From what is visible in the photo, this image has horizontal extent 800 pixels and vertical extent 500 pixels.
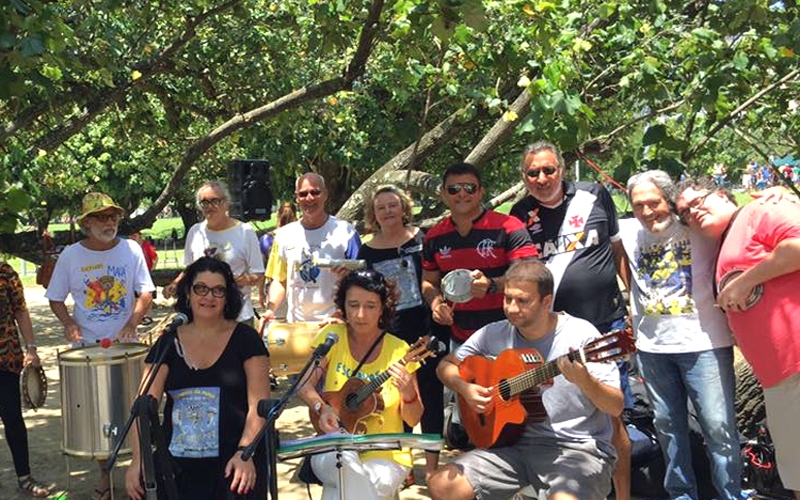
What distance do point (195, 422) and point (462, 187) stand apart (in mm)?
1765

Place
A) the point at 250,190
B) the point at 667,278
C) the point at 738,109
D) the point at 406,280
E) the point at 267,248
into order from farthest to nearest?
the point at 250,190 < the point at 267,248 < the point at 738,109 < the point at 406,280 < the point at 667,278

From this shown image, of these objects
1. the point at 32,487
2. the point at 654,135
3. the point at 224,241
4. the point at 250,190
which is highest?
the point at 250,190

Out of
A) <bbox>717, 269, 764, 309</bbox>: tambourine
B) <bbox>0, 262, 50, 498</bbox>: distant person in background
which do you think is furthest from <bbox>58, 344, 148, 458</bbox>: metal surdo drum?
<bbox>717, 269, 764, 309</bbox>: tambourine

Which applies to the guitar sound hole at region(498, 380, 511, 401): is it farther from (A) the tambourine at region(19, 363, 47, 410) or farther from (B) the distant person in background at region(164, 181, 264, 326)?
(A) the tambourine at region(19, 363, 47, 410)

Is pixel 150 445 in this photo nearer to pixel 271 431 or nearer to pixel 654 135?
pixel 271 431

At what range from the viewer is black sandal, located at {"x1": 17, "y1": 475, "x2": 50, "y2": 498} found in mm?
4949

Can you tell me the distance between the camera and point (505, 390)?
3441mm

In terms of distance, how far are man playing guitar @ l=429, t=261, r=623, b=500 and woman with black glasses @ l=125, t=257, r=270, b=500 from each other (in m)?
0.85

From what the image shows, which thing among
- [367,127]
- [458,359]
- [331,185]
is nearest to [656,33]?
[458,359]

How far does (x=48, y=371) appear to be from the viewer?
9609 mm

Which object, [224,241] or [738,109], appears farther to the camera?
[738,109]

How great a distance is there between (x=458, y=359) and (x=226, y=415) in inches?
41.7

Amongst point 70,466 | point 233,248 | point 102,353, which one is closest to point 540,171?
→ point 233,248

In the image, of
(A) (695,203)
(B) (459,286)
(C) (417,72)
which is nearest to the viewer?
(A) (695,203)
